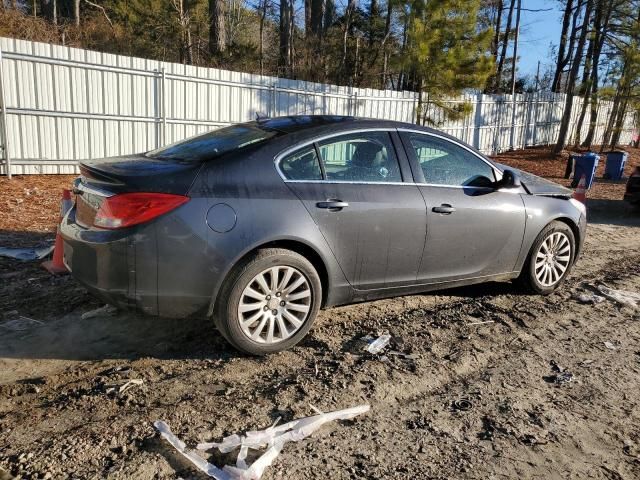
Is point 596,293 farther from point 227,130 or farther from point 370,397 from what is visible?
point 227,130

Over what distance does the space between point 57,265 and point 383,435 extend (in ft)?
8.79

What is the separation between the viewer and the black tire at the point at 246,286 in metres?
3.44

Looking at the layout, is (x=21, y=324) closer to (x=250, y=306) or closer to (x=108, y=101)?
(x=250, y=306)

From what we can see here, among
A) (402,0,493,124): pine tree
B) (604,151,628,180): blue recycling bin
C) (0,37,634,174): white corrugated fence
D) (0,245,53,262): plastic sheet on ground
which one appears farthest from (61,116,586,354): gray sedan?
(604,151,628,180): blue recycling bin

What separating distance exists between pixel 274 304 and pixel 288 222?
1.85 feet

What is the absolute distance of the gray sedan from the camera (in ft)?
10.8

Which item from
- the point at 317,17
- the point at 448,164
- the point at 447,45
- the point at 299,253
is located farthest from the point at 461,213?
the point at 317,17

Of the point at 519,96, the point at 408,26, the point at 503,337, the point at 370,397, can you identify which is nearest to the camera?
the point at 370,397

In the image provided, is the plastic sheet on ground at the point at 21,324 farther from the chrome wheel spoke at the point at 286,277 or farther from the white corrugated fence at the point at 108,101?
the white corrugated fence at the point at 108,101

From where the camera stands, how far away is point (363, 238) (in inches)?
155

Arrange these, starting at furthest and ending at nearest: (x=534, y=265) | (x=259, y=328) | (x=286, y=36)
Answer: (x=286, y=36)
(x=534, y=265)
(x=259, y=328)

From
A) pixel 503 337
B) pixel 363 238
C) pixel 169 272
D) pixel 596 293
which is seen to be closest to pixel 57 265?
pixel 169 272

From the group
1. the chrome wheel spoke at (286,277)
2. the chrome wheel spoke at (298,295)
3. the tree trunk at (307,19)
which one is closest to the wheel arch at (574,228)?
the chrome wheel spoke at (298,295)

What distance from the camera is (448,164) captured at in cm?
459
